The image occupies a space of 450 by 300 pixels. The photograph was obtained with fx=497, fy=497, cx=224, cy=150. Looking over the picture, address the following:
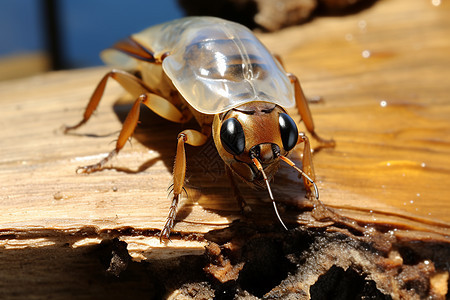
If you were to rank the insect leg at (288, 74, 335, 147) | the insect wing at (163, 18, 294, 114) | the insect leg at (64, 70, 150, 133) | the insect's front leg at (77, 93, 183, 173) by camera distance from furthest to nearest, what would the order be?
the insect leg at (64, 70, 150, 133) → the insect leg at (288, 74, 335, 147) → the insect's front leg at (77, 93, 183, 173) → the insect wing at (163, 18, 294, 114)

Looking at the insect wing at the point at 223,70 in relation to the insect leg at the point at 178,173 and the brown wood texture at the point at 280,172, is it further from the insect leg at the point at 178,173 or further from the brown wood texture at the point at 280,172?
the brown wood texture at the point at 280,172

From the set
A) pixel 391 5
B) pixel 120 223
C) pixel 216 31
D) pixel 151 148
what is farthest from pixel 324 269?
pixel 391 5

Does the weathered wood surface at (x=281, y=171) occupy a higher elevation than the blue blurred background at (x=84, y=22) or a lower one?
higher

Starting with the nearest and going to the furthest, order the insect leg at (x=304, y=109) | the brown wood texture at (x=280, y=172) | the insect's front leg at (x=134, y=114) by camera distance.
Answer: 1. the brown wood texture at (x=280, y=172)
2. the insect's front leg at (x=134, y=114)
3. the insect leg at (x=304, y=109)

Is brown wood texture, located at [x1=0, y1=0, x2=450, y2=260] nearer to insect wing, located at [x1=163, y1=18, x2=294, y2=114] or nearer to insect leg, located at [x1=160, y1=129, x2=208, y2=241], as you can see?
insect leg, located at [x1=160, y1=129, x2=208, y2=241]

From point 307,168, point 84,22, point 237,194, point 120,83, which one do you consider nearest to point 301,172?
point 307,168

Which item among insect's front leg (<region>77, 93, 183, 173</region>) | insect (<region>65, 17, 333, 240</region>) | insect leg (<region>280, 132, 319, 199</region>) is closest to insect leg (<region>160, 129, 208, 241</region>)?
insect (<region>65, 17, 333, 240</region>)

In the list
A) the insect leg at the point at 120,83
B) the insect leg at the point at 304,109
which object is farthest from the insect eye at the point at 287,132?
the insect leg at the point at 120,83

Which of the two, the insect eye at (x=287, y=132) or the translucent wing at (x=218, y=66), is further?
the translucent wing at (x=218, y=66)
